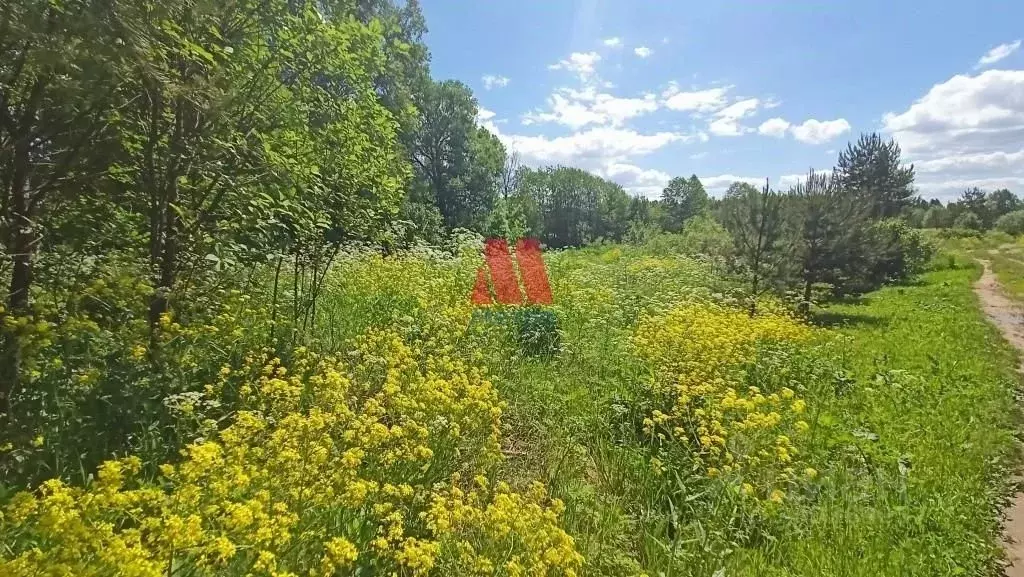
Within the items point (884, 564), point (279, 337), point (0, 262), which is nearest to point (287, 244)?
point (279, 337)

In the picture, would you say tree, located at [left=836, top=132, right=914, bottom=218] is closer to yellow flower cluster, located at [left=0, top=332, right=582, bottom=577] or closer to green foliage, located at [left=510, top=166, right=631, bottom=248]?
green foliage, located at [left=510, top=166, right=631, bottom=248]

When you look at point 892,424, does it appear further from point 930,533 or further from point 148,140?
point 148,140

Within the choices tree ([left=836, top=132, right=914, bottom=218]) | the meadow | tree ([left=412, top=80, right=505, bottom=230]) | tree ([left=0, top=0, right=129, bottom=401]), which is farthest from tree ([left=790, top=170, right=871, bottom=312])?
tree ([left=836, top=132, right=914, bottom=218])

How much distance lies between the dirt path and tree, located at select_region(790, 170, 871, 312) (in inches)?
132

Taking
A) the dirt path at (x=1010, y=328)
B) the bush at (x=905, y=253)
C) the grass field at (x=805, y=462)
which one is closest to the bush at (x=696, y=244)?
the bush at (x=905, y=253)

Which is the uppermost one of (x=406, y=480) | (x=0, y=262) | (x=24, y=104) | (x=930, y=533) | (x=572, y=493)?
(x=24, y=104)

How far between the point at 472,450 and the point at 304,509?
152 centimetres

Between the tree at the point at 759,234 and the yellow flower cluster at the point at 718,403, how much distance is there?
16.4 feet

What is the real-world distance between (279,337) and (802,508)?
5.26 m

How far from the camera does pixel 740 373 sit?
6.30m

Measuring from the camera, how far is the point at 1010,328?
474 inches

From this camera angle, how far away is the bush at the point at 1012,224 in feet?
145

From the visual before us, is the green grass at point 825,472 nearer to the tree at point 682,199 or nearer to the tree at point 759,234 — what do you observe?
the tree at point 759,234

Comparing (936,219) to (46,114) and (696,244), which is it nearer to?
(696,244)
